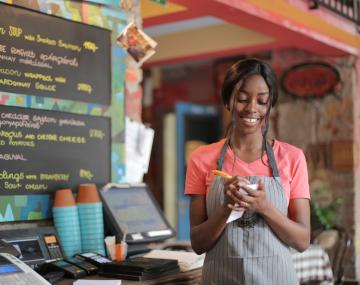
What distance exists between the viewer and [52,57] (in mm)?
2727

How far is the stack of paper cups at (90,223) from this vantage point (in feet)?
8.52

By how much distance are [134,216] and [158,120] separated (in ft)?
15.8

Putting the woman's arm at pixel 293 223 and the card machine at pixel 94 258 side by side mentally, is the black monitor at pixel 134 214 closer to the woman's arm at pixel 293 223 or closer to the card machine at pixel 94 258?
the card machine at pixel 94 258

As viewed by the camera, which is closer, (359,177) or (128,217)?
(128,217)

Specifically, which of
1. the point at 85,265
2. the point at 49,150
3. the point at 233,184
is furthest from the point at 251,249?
the point at 49,150

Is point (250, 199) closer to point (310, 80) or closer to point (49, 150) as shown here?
point (49, 150)

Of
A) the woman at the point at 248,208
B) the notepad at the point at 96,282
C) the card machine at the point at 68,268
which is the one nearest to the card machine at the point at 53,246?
the card machine at the point at 68,268

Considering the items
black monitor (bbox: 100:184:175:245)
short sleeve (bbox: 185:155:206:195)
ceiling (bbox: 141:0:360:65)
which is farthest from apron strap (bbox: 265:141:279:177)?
ceiling (bbox: 141:0:360:65)

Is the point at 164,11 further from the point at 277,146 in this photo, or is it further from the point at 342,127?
the point at 277,146

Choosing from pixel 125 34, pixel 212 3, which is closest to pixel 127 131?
pixel 125 34

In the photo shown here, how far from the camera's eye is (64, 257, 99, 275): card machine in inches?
89.2

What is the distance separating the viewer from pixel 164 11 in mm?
4492

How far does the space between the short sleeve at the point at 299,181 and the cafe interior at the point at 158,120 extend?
2.33 ft

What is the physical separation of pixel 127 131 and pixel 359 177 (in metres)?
2.92
